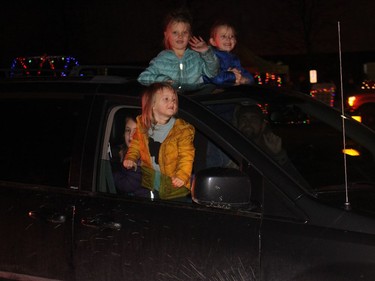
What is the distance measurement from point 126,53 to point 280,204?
3264 cm

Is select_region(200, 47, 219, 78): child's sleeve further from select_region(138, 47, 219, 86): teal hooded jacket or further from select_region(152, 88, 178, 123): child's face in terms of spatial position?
select_region(152, 88, 178, 123): child's face

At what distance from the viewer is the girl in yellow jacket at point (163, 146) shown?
9.27 feet

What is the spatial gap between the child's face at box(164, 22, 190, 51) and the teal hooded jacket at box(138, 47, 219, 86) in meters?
0.07

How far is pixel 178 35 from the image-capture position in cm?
355

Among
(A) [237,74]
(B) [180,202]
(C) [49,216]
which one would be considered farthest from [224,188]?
(A) [237,74]

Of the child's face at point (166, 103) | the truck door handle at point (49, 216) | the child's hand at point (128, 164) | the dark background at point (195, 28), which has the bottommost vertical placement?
the truck door handle at point (49, 216)

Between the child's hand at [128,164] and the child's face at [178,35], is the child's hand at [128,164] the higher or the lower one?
the lower one

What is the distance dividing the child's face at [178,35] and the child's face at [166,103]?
76cm

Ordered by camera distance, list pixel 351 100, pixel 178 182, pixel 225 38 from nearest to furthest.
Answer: pixel 178 182, pixel 225 38, pixel 351 100

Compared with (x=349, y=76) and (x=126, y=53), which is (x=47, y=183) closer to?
(x=349, y=76)

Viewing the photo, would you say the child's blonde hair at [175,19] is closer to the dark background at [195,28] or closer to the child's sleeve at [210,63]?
the child's sleeve at [210,63]

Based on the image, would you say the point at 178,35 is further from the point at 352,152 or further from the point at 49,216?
the point at 49,216

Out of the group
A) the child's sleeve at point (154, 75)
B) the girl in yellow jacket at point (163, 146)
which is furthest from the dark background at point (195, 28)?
the girl in yellow jacket at point (163, 146)

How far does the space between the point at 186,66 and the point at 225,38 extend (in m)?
0.56
